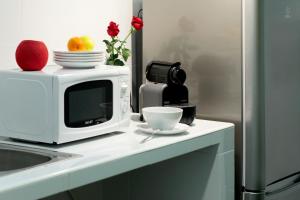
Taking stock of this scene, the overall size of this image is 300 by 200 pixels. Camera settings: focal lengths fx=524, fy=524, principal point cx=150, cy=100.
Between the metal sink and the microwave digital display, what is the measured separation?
12cm

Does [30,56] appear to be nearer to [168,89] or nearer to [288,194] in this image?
[168,89]

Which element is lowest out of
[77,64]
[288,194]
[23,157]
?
[288,194]

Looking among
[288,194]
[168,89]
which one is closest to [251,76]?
[168,89]

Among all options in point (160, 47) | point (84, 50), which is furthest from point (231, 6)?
point (84, 50)

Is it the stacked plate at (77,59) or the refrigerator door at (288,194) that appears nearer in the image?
the stacked plate at (77,59)

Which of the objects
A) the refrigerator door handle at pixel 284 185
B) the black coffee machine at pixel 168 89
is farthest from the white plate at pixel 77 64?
the refrigerator door handle at pixel 284 185

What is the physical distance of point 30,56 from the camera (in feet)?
4.94

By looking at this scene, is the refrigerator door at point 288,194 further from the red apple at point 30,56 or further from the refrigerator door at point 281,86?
the red apple at point 30,56

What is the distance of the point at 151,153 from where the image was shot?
148cm

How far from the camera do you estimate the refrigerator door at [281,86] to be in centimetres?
186

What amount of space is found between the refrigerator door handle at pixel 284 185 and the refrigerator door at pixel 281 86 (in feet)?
0.05

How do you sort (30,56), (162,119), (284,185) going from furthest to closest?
(284,185), (162,119), (30,56)

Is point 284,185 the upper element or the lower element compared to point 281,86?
lower

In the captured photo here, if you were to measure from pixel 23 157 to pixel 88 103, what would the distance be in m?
0.26
